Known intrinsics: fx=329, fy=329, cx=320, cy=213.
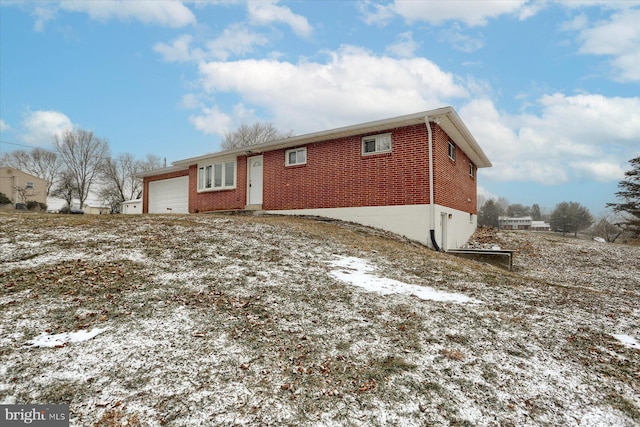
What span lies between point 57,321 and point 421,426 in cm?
353

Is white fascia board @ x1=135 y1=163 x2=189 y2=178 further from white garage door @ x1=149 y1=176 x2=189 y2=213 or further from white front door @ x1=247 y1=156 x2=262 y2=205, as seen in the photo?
white front door @ x1=247 y1=156 x2=262 y2=205

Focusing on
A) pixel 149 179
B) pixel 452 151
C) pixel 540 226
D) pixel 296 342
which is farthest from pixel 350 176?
pixel 540 226

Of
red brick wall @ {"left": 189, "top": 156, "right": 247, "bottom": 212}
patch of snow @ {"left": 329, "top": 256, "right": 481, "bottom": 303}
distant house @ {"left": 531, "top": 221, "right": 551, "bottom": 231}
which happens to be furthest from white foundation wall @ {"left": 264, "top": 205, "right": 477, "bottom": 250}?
distant house @ {"left": 531, "top": 221, "right": 551, "bottom": 231}

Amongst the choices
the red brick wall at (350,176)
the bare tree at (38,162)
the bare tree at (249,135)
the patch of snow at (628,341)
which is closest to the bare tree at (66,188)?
the bare tree at (38,162)

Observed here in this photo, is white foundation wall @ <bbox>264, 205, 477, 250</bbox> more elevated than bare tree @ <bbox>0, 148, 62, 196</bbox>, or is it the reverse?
bare tree @ <bbox>0, 148, 62, 196</bbox>

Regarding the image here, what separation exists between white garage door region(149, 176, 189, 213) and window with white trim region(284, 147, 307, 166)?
7.15 m

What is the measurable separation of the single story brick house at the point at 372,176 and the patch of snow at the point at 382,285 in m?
4.63

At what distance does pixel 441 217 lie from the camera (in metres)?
10.4

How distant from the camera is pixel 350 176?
36.2 feet

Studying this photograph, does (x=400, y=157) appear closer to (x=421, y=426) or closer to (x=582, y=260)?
(x=582, y=260)

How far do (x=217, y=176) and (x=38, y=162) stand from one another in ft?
141

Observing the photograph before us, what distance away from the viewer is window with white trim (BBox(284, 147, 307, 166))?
1214cm

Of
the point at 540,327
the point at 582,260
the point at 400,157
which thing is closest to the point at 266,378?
the point at 540,327

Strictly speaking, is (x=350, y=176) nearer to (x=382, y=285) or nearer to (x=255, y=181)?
(x=255, y=181)
